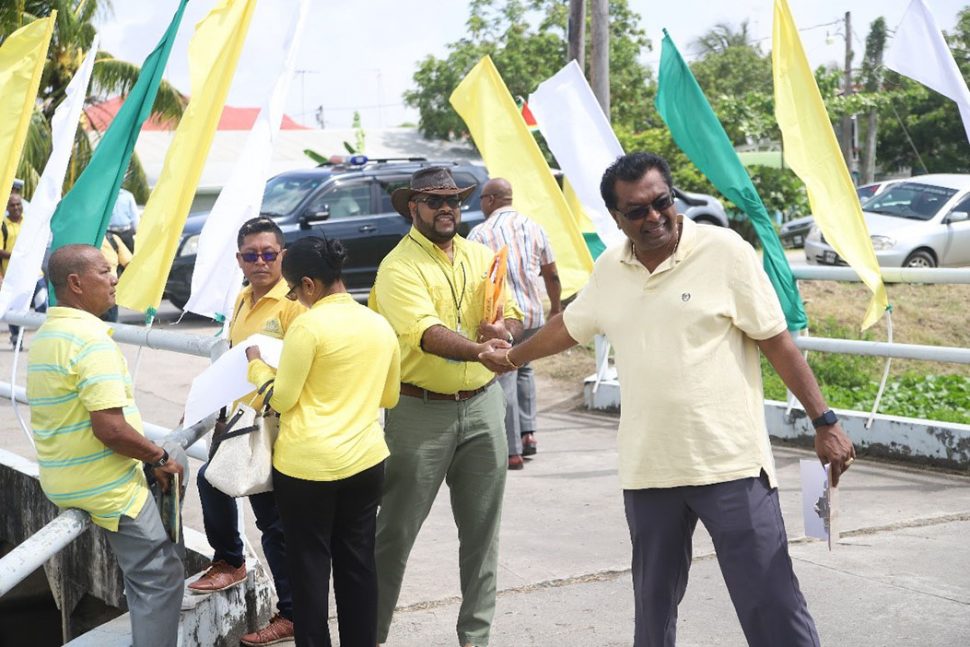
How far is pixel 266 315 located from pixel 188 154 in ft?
4.93

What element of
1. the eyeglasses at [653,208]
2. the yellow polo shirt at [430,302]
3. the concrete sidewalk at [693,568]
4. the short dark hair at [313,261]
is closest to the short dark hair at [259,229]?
the yellow polo shirt at [430,302]

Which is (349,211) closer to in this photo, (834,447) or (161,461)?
(161,461)


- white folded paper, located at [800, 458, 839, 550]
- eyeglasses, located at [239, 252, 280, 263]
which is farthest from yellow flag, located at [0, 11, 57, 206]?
white folded paper, located at [800, 458, 839, 550]

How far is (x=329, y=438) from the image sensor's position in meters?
4.02

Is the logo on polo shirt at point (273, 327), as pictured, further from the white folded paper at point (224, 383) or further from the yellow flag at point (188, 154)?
the yellow flag at point (188, 154)

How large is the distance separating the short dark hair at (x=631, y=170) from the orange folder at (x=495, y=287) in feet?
2.79

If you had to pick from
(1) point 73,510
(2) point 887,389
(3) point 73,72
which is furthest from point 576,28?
(3) point 73,72

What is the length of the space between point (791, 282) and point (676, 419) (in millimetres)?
4122

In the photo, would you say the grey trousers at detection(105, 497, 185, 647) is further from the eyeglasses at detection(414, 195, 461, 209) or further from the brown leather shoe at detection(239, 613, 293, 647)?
the eyeglasses at detection(414, 195, 461, 209)

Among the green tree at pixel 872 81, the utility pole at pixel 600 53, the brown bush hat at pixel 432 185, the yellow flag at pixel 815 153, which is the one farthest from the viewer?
the green tree at pixel 872 81

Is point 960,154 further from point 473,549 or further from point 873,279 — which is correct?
point 473,549

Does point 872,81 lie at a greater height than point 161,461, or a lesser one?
greater

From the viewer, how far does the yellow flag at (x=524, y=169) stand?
7.67 meters

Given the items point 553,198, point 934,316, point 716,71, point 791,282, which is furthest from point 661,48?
point 716,71
